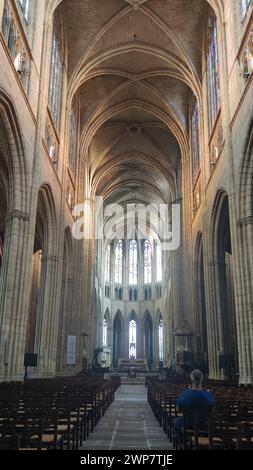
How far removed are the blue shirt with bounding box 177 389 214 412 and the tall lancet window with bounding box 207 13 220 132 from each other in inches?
705

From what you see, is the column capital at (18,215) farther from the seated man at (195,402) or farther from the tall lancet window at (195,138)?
the tall lancet window at (195,138)

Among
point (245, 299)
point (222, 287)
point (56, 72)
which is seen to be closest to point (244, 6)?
point (56, 72)

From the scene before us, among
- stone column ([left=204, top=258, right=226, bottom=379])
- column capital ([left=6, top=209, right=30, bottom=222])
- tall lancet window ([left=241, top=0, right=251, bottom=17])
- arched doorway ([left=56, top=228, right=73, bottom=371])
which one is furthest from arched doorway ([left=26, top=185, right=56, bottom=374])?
tall lancet window ([left=241, top=0, right=251, bottom=17])

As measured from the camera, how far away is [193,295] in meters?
28.4

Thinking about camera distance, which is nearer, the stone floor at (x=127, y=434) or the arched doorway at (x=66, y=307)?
the stone floor at (x=127, y=434)

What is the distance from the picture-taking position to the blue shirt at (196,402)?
573 cm

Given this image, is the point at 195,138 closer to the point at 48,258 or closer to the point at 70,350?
the point at 48,258

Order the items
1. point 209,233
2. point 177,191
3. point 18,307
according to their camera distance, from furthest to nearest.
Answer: point 177,191
point 209,233
point 18,307

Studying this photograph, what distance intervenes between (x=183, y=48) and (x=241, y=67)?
400 inches

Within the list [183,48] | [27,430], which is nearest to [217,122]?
[183,48]

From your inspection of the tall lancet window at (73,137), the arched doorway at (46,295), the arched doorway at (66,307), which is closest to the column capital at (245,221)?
the arched doorway at (46,295)

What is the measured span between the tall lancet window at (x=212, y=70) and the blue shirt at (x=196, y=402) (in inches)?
705

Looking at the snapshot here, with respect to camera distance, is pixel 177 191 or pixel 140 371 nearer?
pixel 177 191
